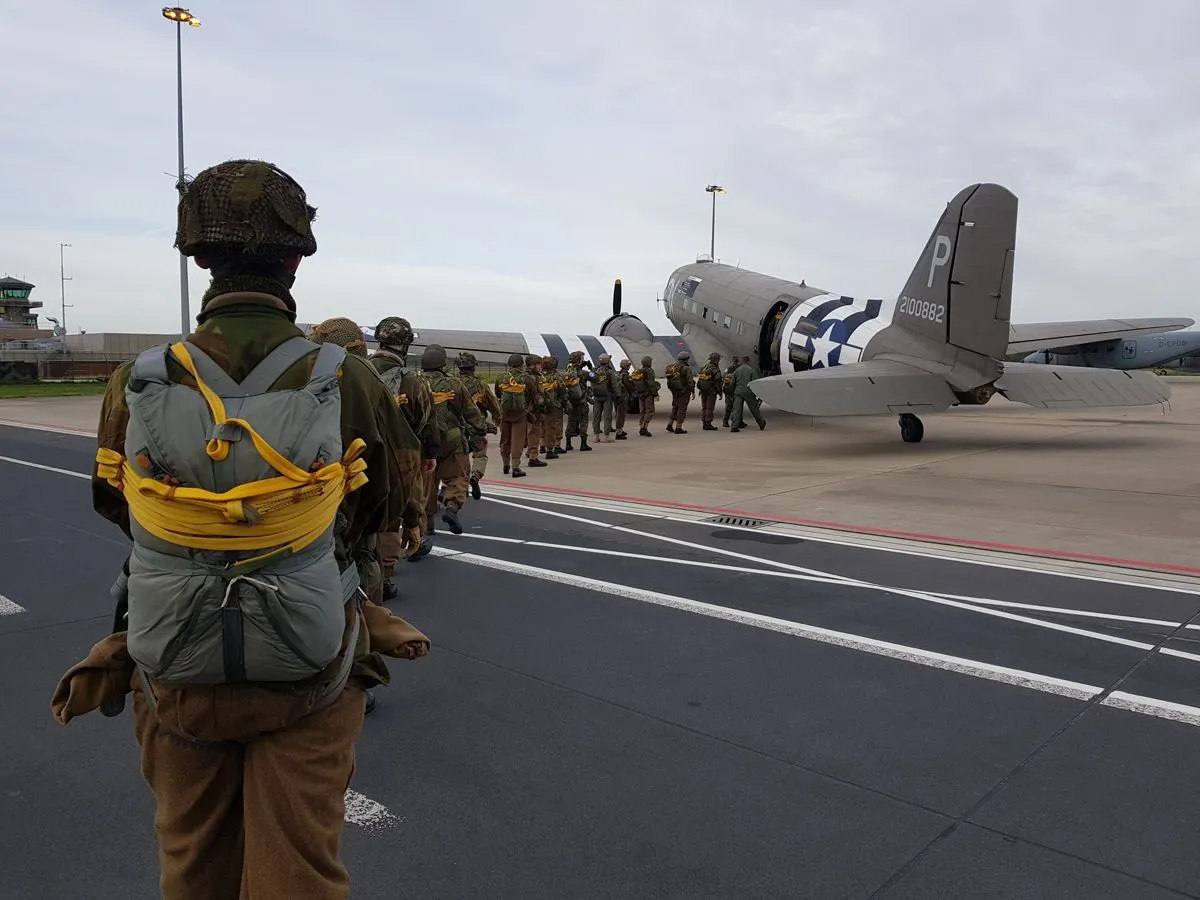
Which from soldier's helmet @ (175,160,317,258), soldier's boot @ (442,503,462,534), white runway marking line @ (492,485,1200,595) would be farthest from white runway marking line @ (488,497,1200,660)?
soldier's helmet @ (175,160,317,258)

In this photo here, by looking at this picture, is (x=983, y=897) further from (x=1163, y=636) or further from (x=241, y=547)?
(x=1163, y=636)

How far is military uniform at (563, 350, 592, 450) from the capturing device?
16781 mm

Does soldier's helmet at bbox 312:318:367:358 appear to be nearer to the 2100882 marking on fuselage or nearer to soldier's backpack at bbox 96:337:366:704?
soldier's backpack at bbox 96:337:366:704

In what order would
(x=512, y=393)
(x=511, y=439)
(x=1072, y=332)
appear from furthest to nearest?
(x=1072, y=332)
(x=511, y=439)
(x=512, y=393)

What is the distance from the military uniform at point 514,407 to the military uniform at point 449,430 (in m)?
3.80

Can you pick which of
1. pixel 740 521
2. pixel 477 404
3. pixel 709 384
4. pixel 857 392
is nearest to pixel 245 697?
pixel 740 521

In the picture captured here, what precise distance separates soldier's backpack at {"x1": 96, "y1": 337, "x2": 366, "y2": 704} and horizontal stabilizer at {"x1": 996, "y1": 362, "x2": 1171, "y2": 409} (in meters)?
15.9

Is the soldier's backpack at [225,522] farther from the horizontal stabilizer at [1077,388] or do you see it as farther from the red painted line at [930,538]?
the horizontal stabilizer at [1077,388]

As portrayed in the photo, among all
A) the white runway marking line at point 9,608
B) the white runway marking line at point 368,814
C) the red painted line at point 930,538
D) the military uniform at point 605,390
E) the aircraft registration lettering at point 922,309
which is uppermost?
the aircraft registration lettering at point 922,309

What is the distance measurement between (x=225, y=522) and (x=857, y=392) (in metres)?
14.7

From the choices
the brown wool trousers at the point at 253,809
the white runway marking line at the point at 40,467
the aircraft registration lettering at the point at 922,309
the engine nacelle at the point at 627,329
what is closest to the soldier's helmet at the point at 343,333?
the brown wool trousers at the point at 253,809

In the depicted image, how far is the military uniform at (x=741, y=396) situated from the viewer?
Answer: 2053 cm

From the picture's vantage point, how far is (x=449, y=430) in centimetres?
846

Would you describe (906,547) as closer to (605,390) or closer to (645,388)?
(605,390)
